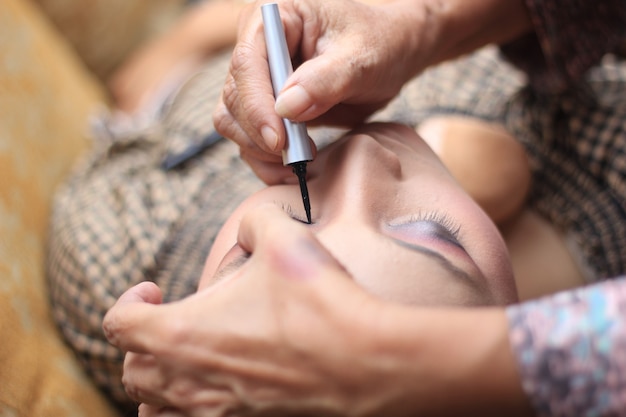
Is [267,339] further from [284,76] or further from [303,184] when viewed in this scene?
[284,76]

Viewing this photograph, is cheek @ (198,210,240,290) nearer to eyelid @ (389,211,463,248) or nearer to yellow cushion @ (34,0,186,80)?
eyelid @ (389,211,463,248)

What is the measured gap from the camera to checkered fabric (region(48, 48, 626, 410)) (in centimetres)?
91

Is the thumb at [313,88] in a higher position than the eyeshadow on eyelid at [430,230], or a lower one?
higher

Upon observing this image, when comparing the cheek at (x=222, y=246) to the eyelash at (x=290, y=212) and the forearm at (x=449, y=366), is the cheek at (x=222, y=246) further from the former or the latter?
the forearm at (x=449, y=366)

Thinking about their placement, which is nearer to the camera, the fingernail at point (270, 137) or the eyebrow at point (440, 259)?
the eyebrow at point (440, 259)

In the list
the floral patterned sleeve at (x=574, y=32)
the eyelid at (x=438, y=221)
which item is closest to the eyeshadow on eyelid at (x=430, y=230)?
the eyelid at (x=438, y=221)

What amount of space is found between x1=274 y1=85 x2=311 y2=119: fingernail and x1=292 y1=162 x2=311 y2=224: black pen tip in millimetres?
53

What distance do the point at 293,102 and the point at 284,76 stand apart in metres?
0.05

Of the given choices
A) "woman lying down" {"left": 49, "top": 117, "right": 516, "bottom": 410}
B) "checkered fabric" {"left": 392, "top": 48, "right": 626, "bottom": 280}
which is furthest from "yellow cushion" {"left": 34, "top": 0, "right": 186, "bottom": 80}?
"checkered fabric" {"left": 392, "top": 48, "right": 626, "bottom": 280}

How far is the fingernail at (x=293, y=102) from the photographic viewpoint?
0.62 m

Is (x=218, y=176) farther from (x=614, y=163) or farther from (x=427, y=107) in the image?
(x=614, y=163)

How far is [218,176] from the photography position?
99 centimetres

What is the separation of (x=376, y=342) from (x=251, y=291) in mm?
100

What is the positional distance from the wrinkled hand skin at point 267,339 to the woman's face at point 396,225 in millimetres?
72
